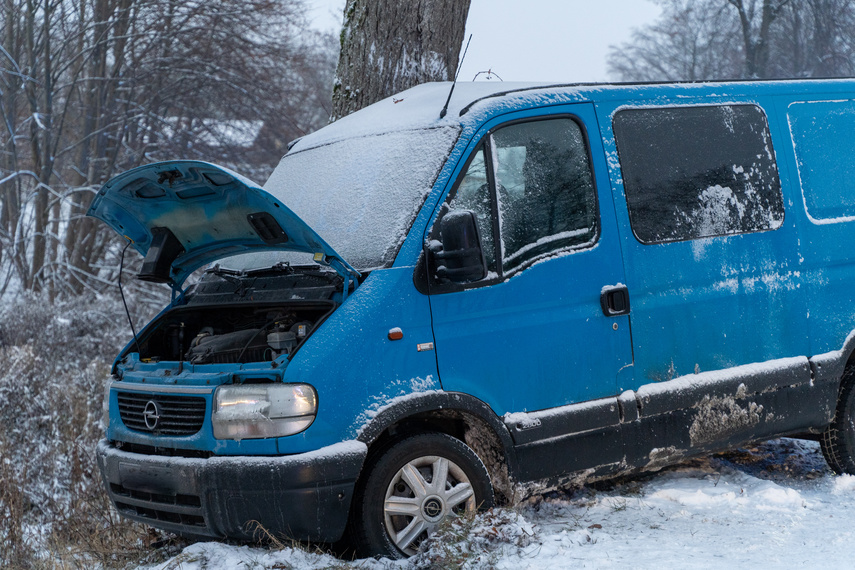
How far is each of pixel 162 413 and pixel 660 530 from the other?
2.51 meters

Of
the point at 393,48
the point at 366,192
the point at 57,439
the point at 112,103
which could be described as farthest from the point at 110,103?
the point at 366,192

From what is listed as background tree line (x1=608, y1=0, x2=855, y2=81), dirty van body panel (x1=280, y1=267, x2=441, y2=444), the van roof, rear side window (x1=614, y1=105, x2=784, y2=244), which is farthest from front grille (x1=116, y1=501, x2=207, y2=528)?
background tree line (x1=608, y1=0, x2=855, y2=81)

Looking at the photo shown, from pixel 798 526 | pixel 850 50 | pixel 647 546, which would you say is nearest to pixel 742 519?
pixel 798 526

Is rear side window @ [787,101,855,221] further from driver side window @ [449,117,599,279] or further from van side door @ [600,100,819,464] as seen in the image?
driver side window @ [449,117,599,279]

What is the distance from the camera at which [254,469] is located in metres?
3.82

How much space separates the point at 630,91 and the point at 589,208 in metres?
0.78

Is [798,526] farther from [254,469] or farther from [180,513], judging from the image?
[180,513]

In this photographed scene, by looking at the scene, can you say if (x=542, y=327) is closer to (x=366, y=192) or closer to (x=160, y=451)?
(x=366, y=192)

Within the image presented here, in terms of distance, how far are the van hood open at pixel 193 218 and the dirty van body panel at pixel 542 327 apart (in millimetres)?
625

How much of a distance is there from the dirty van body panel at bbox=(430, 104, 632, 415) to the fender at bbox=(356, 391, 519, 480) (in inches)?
2.2

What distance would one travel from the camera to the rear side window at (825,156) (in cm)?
550

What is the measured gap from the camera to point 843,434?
18.2 ft

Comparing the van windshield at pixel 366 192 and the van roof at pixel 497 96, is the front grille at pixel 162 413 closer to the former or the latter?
the van windshield at pixel 366 192

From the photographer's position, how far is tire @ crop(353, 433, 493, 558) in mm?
3971
